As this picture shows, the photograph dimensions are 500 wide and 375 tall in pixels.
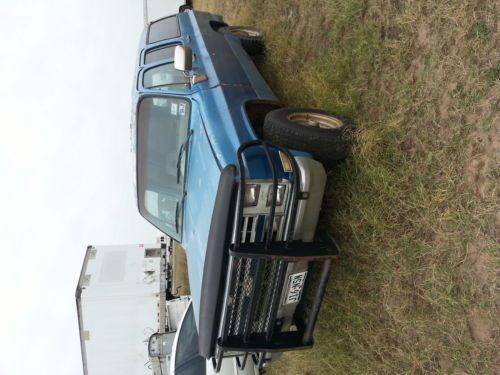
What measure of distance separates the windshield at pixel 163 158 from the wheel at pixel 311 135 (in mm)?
747

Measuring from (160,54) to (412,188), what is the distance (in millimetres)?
3017

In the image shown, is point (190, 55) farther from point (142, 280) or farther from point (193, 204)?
point (142, 280)

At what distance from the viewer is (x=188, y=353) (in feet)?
14.3

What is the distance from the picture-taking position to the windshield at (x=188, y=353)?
426cm

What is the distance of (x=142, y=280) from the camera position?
26.7 feet

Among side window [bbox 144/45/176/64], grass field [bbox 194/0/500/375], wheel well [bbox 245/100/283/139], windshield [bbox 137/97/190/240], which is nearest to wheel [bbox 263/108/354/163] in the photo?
grass field [bbox 194/0/500/375]

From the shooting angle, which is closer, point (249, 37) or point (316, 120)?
point (316, 120)

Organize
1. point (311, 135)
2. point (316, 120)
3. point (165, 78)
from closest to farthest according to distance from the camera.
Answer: point (311, 135) → point (316, 120) → point (165, 78)

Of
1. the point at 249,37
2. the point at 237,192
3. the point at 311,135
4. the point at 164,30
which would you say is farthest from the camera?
the point at 164,30

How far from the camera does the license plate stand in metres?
2.65

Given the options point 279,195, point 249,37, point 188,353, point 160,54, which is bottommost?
point 188,353

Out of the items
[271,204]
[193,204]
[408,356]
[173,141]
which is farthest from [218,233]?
[408,356]

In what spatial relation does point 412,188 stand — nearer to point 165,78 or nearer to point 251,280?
point 251,280

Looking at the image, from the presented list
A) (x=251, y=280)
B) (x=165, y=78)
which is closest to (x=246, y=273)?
(x=251, y=280)
